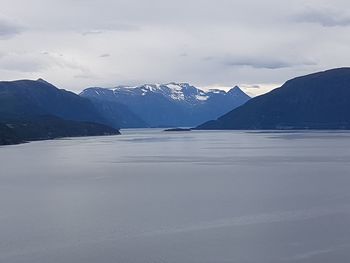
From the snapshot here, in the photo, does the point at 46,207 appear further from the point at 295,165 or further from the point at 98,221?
the point at 295,165

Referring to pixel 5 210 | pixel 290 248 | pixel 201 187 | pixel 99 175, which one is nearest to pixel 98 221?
pixel 5 210

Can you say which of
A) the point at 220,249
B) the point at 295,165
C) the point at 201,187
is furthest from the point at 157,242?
the point at 295,165

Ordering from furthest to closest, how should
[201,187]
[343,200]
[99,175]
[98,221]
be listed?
1. [99,175]
2. [201,187]
3. [343,200]
4. [98,221]

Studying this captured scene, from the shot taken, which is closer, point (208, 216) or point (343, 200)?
point (208, 216)

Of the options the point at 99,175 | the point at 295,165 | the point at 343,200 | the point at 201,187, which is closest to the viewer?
the point at 343,200

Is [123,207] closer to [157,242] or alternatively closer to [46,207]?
[46,207]

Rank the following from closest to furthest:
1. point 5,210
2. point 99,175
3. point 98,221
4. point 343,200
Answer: point 98,221, point 5,210, point 343,200, point 99,175
